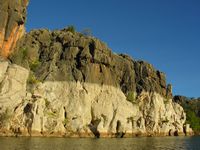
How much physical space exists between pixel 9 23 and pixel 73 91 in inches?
962

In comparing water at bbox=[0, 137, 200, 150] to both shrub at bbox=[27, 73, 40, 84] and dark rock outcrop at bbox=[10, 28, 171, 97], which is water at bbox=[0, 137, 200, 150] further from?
dark rock outcrop at bbox=[10, 28, 171, 97]

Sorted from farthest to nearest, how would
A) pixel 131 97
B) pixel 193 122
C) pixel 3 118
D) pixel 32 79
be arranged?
pixel 193 122, pixel 131 97, pixel 32 79, pixel 3 118

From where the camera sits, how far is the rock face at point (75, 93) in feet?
249

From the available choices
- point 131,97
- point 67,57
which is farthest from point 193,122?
point 67,57

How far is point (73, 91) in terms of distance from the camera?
92.2m

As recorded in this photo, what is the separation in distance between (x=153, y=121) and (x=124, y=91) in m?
14.4

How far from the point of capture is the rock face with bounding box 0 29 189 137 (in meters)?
76.0

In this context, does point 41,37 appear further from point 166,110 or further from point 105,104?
point 166,110

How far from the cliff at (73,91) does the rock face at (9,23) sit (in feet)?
4.60

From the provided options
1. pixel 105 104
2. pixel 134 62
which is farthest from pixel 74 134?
pixel 134 62

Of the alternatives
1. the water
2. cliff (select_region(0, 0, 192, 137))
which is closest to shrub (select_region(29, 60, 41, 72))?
cliff (select_region(0, 0, 192, 137))

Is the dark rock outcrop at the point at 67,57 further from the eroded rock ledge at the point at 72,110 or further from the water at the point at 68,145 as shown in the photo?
the water at the point at 68,145

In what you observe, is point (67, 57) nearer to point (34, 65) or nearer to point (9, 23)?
point (34, 65)

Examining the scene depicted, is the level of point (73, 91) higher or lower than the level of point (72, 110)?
higher
